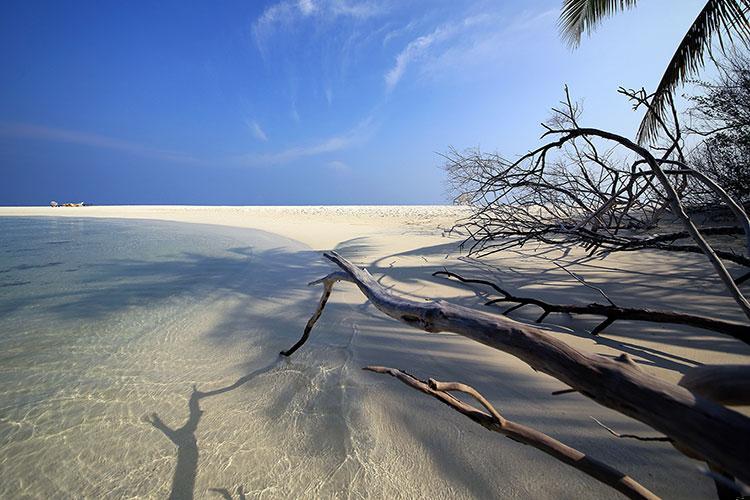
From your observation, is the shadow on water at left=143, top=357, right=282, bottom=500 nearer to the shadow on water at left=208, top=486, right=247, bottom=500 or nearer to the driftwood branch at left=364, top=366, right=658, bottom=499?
the shadow on water at left=208, top=486, right=247, bottom=500

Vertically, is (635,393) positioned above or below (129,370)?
above

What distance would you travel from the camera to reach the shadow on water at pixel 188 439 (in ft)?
4.26

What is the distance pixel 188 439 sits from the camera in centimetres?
158

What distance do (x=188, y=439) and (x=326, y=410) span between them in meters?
0.69

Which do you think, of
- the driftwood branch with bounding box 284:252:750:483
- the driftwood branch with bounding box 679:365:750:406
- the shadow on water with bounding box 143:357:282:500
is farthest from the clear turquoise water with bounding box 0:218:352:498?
the driftwood branch with bounding box 679:365:750:406

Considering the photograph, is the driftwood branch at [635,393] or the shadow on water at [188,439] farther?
the shadow on water at [188,439]

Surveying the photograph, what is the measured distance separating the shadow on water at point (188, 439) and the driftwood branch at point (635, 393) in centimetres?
121

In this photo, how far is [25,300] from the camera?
381 centimetres

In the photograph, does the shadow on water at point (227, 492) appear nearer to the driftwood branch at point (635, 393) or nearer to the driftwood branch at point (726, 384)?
the driftwood branch at point (635, 393)

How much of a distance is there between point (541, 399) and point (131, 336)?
3323mm

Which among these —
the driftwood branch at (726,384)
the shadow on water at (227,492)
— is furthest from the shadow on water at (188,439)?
the driftwood branch at (726,384)

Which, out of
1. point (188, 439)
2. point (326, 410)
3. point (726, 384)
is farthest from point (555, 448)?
point (188, 439)

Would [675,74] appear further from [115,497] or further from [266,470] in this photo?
[115,497]

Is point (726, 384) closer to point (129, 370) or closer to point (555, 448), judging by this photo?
point (555, 448)
